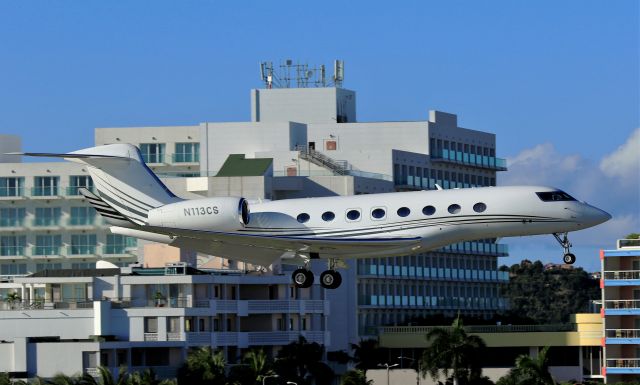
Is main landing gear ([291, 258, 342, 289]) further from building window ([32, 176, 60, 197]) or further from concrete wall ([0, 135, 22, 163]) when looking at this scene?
building window ([32, 176, 60, 197])

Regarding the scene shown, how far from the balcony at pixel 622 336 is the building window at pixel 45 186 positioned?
6577cm

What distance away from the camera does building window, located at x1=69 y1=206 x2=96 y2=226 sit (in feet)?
638

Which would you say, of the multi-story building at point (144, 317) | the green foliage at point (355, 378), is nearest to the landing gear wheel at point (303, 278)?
the multi-story building at point (144, 317)

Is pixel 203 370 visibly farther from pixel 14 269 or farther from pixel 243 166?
pixel 14 269

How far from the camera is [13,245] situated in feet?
639

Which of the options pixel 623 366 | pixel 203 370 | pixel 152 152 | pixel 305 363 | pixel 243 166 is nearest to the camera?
pixel 203 370

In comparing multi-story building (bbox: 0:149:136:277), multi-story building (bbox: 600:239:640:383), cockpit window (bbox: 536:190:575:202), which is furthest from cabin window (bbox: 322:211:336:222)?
multi-story building (bbox: 0:149:136:277)

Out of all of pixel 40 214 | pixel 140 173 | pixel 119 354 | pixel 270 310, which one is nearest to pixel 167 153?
pixel 40 214

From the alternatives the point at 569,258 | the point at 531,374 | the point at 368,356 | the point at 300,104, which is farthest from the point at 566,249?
the point at 300,104

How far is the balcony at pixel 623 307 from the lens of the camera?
14462 cm

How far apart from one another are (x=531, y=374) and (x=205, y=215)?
153ft

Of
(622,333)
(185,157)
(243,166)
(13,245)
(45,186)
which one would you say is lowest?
(622,333)

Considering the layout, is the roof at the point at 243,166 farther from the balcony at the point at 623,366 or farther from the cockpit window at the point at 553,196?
the cockpit window at the point at 553,196

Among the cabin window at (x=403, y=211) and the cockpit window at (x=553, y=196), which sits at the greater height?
the cockpit window at (x=553, y=196)
